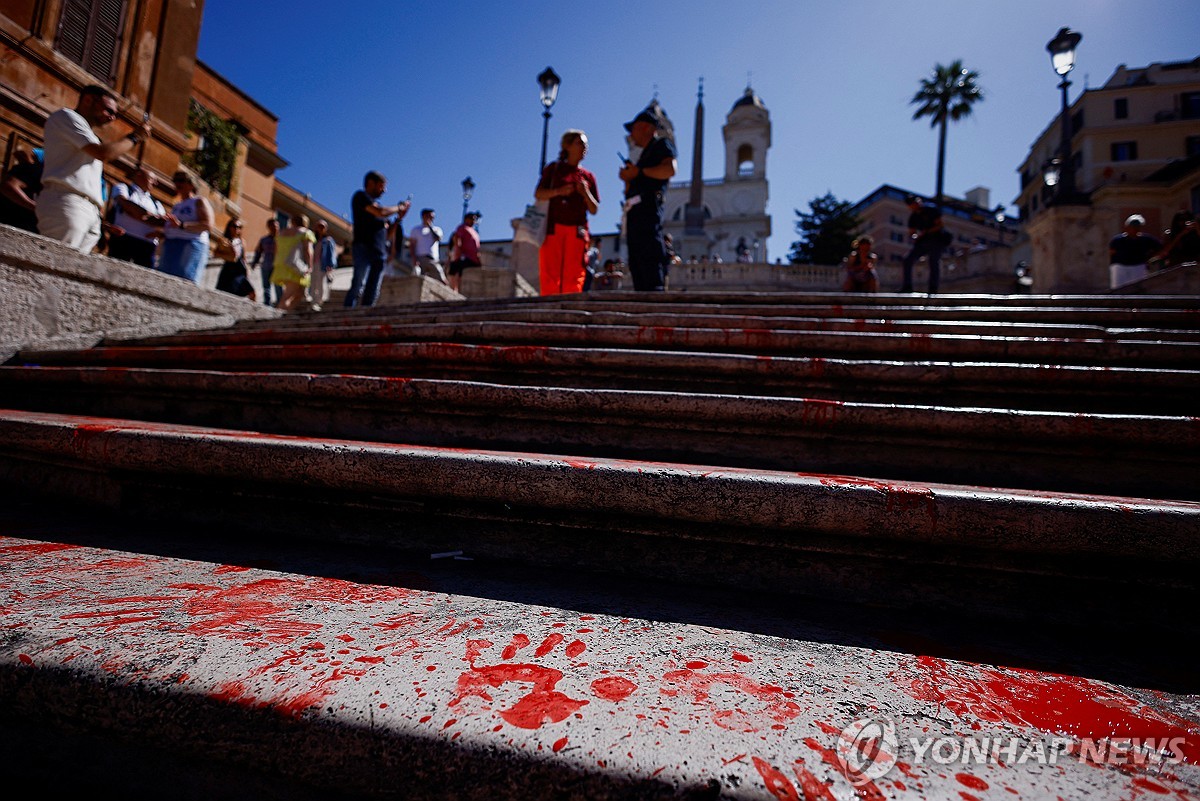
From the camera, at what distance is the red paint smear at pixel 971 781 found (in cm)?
68

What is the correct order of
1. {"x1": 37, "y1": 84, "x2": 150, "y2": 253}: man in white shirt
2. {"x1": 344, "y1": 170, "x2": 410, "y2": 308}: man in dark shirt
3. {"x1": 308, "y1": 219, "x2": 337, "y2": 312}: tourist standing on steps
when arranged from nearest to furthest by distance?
{"x1": 37, "y1": 84, "x2": 150, "y2": 253}: man in white shirt, {"x1": 344, "y1": 170, "x2": 410, "y2": 308}: man in dark shirt, {"x1": 308, "y1": 219, "x2": 337, "y2": 312}: tourist standing on steps

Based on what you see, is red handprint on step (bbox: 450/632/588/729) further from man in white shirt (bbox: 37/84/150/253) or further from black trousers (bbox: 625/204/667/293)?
black trousers (bbox: 625/204/667/293)

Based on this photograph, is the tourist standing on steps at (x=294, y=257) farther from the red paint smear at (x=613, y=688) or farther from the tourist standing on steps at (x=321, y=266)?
the red paint smear at (x=613, y=688)

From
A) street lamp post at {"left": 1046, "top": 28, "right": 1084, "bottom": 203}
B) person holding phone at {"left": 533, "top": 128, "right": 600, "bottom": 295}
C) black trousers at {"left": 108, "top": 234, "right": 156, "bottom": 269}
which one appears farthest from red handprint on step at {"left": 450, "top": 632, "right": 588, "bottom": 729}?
street lamp post at {"left": 1046, "top": 28, "right": 1084, "bottom": 203}

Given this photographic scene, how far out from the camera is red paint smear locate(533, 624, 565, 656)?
3.15 ft

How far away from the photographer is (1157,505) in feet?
4.16

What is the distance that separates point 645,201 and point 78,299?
485cm

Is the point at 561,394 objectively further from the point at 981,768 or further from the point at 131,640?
the point at 981,768

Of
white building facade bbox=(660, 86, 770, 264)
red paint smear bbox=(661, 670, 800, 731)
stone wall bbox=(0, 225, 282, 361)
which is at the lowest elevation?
red paint smear bbox=(661, 670, 800, 731)

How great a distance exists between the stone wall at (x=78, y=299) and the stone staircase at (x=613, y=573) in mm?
1035

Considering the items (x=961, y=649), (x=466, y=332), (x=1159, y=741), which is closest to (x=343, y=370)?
(x=466, y=332)

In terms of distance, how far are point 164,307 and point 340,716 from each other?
4.77 meters

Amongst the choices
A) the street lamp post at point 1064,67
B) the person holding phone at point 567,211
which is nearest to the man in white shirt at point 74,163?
the person holding phone at point 567,211

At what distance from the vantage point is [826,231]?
33062 mm
